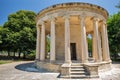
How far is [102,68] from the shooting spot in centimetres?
1245

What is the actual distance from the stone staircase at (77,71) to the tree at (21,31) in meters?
20.1

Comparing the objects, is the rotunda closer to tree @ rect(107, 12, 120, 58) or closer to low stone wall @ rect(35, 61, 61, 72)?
low stone wall @ rect(35, 61, 61, 72)

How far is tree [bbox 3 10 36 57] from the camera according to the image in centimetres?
2888

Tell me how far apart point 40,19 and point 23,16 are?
1927 cm

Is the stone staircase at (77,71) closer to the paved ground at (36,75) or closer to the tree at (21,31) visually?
the paved ground at (36,75)

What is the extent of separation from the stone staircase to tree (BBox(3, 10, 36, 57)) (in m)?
20.1

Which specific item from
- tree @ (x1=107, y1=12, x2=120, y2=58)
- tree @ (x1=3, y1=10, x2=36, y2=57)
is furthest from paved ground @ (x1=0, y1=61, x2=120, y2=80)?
tree @ (x1=3, y1=10, x2=36, y2=57)

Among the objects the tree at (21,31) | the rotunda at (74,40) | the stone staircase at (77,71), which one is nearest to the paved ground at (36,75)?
the rotunda at (74,40)

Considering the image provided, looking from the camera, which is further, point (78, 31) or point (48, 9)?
point (78, 31)

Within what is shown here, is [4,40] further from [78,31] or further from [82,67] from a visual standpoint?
[82,67]

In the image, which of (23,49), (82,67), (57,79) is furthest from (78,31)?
(23,49)

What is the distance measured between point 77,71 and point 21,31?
22513mm

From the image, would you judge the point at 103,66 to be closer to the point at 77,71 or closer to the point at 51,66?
the point at 77,71

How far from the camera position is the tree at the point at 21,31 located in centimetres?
2888
